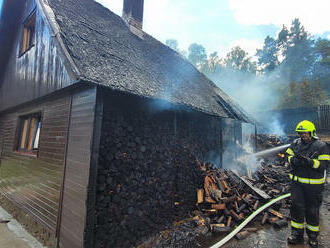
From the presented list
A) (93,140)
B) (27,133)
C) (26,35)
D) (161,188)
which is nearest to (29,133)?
(27,133)

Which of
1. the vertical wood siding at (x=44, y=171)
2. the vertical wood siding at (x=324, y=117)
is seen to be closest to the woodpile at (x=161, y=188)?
the vertical wood siding at (x=44, y=171)

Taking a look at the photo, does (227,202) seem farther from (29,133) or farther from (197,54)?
(197,54)

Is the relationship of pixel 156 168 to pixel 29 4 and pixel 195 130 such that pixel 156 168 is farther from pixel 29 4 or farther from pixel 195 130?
pixel 29 4

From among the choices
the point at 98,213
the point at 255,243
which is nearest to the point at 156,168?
the point at 98,213

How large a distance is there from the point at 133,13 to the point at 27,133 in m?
6.48

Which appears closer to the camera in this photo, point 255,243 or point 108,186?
point 108,186

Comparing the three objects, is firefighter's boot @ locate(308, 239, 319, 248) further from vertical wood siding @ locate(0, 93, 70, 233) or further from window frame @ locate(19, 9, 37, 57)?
window frame @ locate(19, 9, 37, 57)

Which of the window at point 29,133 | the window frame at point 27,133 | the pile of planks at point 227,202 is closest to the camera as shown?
the pile of planks at point 227,202

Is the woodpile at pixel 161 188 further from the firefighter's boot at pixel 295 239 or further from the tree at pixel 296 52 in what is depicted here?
the tree at pixel 296 52

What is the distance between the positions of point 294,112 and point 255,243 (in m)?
18.3

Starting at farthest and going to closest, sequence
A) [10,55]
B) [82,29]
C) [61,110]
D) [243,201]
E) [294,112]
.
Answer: [294,112] → [10,55] → [243,201] → [82,29] → [61,110]

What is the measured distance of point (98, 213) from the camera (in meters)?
3.15

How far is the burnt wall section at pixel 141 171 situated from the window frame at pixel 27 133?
305cm

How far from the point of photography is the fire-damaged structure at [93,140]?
10.7 ft
